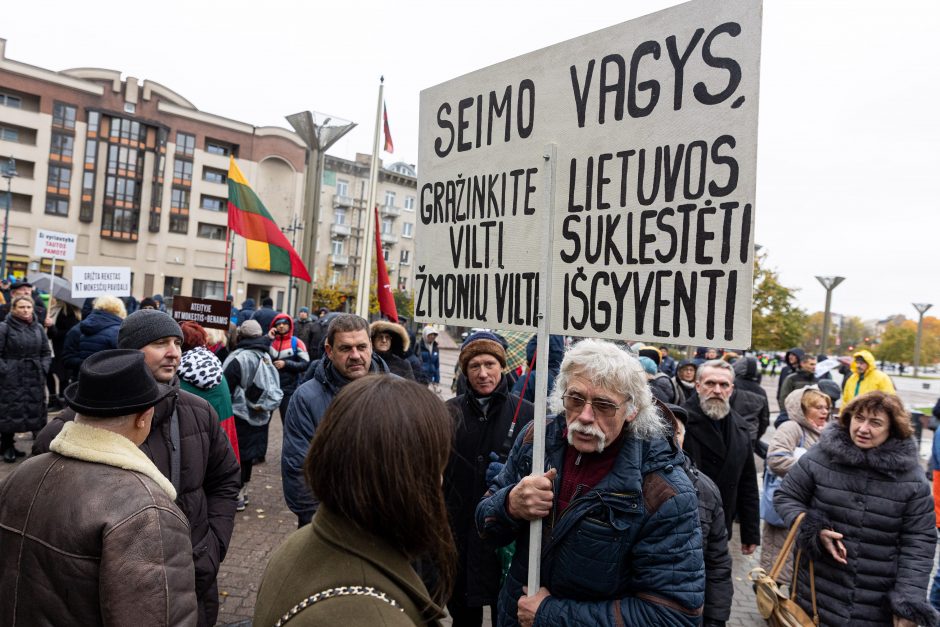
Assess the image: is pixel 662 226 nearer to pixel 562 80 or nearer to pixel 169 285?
pixel 562 80

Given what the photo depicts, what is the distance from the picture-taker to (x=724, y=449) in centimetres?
414

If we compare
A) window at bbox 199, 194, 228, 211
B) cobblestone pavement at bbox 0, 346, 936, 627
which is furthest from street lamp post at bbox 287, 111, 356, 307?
window at bbox 199, 194, 228, 211

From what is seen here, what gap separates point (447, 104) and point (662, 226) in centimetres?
119

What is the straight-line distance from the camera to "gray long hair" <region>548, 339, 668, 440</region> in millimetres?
2148

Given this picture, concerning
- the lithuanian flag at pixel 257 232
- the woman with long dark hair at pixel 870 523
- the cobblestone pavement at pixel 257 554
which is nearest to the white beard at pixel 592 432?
the woman with long dark hair at pixel 870 523

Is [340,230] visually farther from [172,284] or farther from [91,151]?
[91,151]

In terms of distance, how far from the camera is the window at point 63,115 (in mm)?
44125

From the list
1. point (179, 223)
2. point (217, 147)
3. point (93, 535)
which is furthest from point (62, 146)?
point (93, 535)

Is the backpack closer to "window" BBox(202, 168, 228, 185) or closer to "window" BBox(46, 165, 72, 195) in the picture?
"window" BBox(46, 165, 72, 195)

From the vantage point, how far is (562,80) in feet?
7.39

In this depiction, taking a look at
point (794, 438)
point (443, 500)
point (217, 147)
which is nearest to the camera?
point (443, 500)

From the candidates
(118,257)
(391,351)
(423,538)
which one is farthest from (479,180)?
(118,257)

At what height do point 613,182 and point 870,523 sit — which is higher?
point 613,182

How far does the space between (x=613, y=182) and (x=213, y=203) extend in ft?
184
